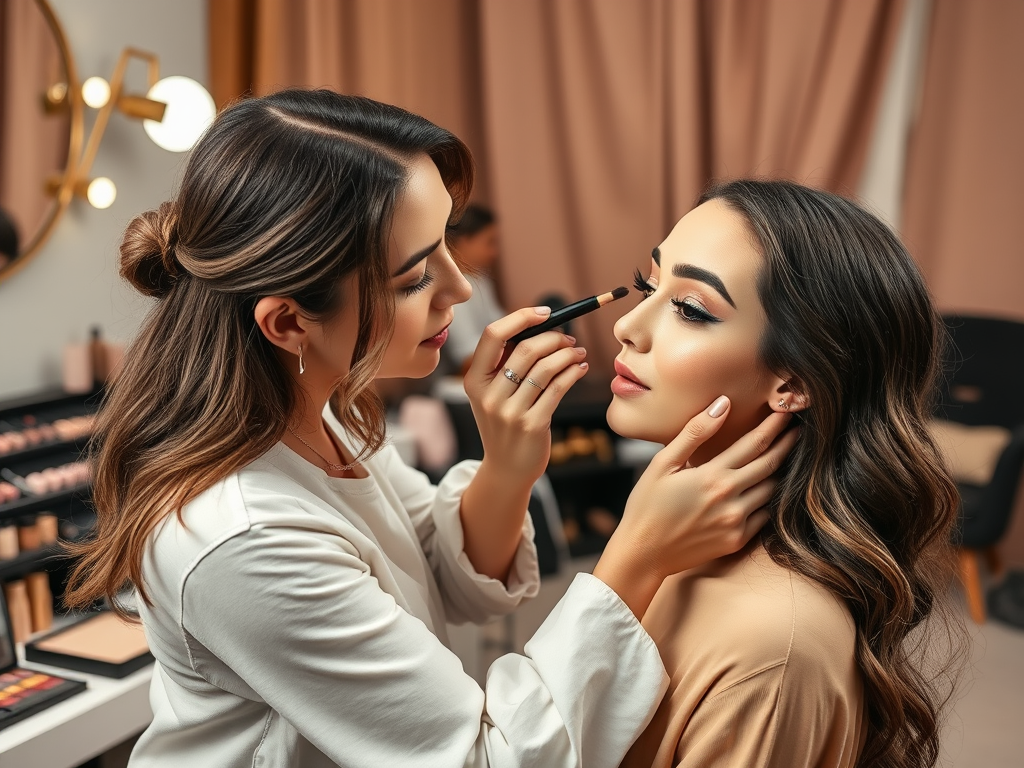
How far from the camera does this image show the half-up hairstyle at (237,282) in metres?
0.87

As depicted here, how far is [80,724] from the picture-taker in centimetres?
131

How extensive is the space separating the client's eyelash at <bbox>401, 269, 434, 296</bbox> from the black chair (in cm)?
219

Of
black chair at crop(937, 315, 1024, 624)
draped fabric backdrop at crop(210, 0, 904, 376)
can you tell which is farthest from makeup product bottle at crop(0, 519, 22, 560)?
black chair at crop(937, 315, 1024, 624)

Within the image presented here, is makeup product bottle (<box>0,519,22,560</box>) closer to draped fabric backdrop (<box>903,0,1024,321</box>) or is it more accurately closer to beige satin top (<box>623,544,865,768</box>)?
beige satin top (<box>623,544,865,768</box>)

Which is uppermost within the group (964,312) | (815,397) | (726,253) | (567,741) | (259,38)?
(259,38)

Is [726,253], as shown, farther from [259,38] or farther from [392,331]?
[259,38]

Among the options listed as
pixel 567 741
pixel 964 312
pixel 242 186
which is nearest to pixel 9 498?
pixel 242 186

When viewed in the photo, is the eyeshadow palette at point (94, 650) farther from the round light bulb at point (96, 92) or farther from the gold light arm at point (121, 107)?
the round light bulb at point (96, 92)

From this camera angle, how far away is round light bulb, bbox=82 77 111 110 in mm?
2086

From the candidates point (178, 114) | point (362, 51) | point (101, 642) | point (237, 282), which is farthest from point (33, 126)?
point (237, 282)

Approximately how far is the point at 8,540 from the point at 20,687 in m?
0.31

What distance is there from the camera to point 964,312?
3.06 m

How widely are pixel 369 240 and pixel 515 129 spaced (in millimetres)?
2608

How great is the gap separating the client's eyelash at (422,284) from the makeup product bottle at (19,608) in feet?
3.47
